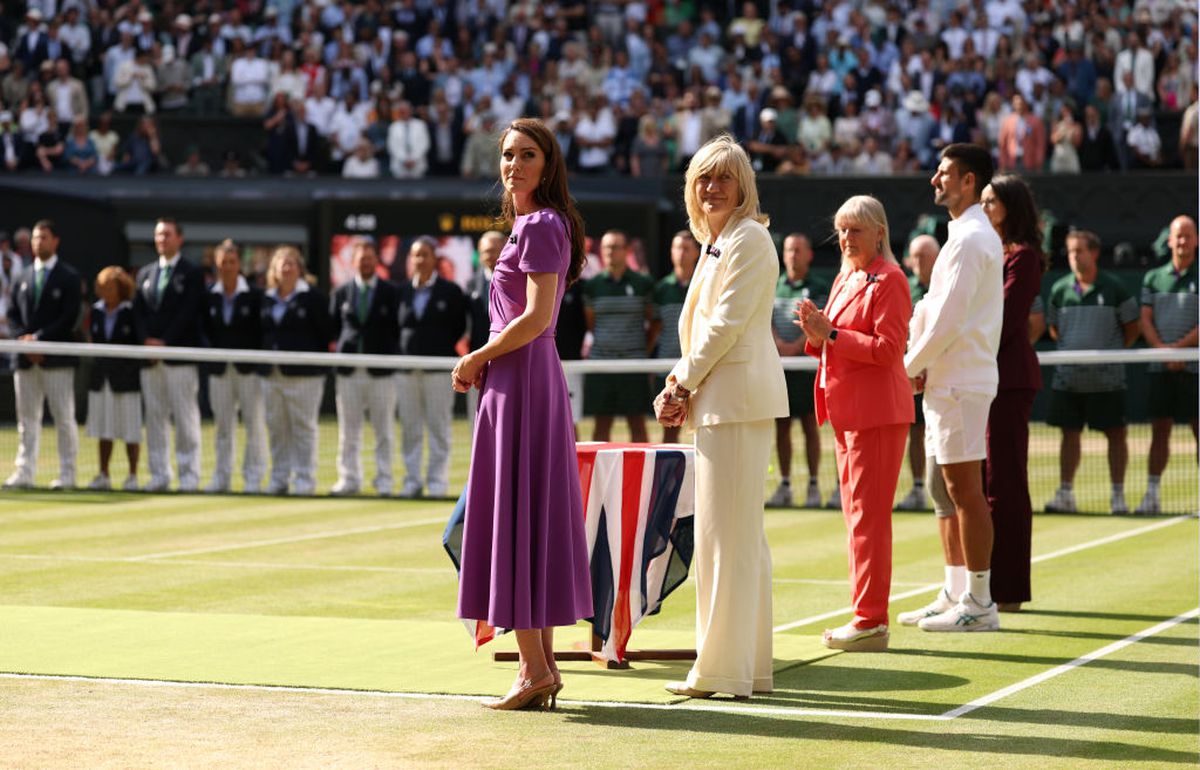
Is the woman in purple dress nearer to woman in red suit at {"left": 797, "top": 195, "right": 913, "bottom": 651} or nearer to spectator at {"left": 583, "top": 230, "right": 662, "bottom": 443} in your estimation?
woman in red suit at {"left": 797, "top": 195, "right": 913, "bottom": 651}

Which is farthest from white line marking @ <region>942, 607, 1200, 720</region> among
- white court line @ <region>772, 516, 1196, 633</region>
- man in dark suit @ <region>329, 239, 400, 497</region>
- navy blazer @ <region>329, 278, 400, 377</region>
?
navy blazer @ <region>329, 278, 400, 377</region>

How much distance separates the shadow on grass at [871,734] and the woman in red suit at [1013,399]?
2659 millimetres

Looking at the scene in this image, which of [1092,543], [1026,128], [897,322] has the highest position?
[1026,128]

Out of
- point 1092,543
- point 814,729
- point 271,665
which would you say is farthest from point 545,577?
point 1092,543

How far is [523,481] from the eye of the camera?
719 centimetres

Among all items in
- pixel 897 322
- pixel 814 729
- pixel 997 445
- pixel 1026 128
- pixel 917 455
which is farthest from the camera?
pixel 1026 128

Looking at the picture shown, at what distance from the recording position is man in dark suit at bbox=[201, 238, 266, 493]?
1747 cm

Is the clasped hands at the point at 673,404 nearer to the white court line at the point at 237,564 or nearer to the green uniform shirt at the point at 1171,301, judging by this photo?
the white court line at the point at 237,564

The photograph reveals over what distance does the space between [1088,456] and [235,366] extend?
7.73 metres

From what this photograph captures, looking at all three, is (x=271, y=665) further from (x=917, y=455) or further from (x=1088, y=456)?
(x=1088, y=456)

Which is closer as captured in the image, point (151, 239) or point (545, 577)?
point (545, 577)

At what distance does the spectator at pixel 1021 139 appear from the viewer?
2753 cm

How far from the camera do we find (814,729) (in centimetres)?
708

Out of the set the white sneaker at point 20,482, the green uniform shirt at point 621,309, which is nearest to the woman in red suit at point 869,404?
the green uniform shirt at point 621,309
